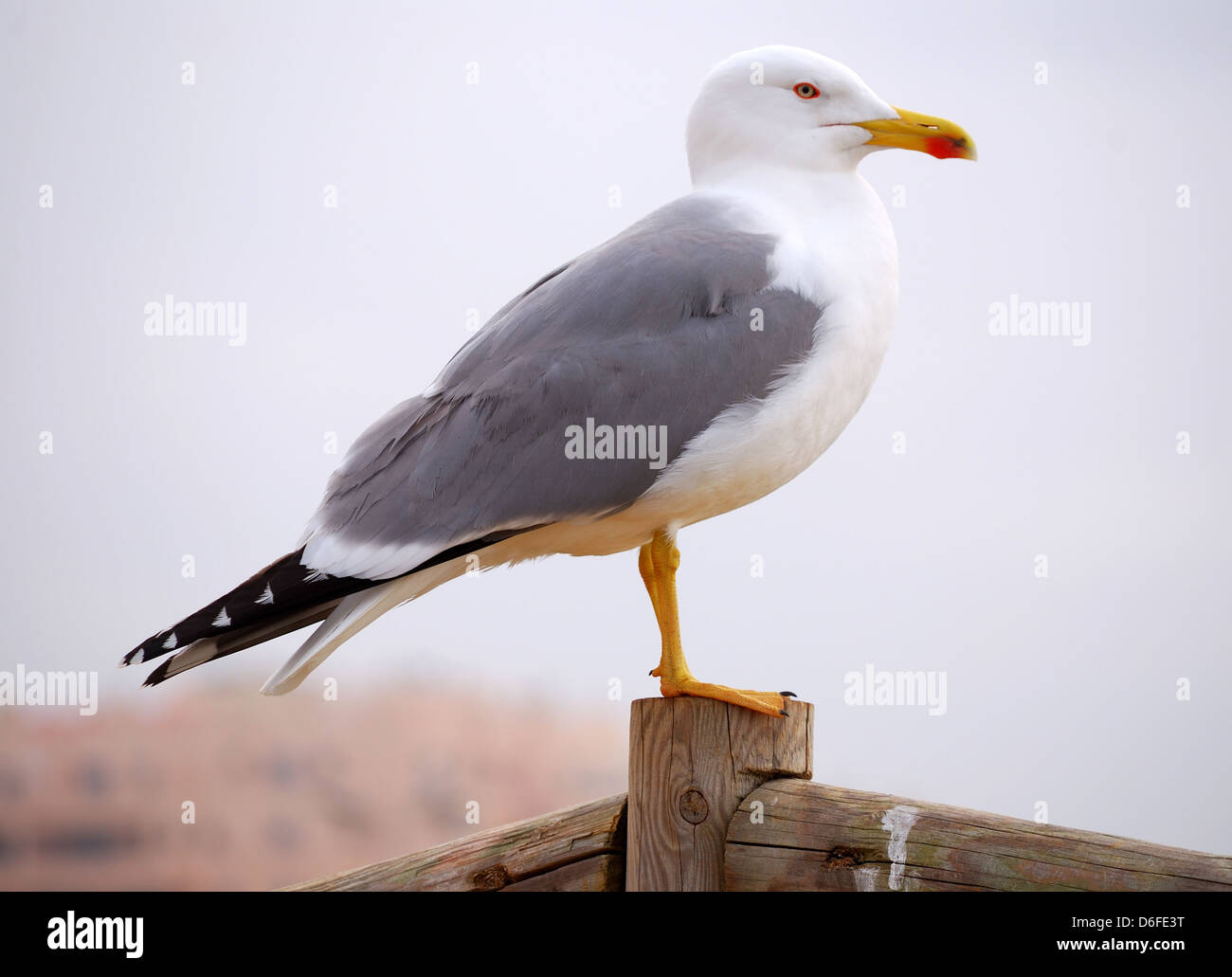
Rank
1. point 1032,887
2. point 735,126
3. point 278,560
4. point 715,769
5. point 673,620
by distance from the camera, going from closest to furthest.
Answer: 1. point 1032,887
2. point 715,769
3. point 278,560
4. point 673,620
5. point 735,126

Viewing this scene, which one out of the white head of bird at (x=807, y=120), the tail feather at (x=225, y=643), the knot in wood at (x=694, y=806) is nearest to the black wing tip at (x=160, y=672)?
the tail feather at (x=225, y=643)

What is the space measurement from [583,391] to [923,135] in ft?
3.71

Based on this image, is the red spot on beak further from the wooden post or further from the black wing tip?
the black wing tip

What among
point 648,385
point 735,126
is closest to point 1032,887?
point 648,385

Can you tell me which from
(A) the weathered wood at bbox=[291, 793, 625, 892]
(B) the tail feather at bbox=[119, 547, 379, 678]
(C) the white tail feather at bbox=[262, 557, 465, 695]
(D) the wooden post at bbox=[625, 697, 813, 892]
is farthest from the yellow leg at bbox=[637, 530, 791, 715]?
(B) the tail feather at bbox=[119, 547, 379, 678]

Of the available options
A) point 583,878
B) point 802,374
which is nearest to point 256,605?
point 583,878

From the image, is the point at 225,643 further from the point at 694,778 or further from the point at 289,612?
the point at 694,778

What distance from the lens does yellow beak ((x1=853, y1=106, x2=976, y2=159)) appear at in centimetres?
326

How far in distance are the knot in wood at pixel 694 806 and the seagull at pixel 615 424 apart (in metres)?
0.23

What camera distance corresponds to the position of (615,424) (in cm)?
289

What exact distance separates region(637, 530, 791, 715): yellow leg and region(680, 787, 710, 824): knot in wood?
11.3 inches
